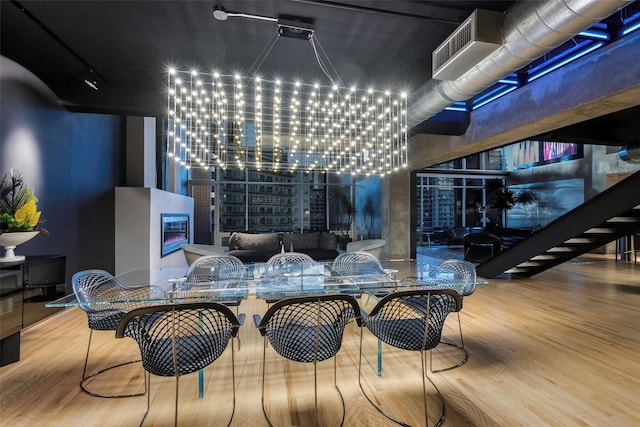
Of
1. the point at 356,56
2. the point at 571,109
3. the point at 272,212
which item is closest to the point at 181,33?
the point at 356,56

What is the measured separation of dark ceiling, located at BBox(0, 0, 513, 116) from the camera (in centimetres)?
266

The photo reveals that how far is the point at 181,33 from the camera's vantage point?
3037 millimetres

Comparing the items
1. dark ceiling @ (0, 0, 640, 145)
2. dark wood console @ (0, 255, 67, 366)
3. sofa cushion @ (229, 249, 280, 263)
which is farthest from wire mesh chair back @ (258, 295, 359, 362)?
sofa cushion @ (229, 249, 280, 263)

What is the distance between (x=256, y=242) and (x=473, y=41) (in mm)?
5255

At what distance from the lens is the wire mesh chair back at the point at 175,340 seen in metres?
1.55

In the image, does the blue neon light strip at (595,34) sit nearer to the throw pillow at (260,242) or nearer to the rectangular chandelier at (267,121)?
the rectangular chandelier at (267,121)

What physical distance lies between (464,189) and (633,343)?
32.2 ft

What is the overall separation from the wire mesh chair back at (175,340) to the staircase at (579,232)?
16.2 feet

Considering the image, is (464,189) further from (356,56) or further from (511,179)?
(356,56)

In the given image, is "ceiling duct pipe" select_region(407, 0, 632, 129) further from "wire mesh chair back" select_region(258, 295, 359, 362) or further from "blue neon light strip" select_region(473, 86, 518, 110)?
"wire mesh chair back" select_region(258, 295, 359, 362)

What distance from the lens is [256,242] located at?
6.47 meters

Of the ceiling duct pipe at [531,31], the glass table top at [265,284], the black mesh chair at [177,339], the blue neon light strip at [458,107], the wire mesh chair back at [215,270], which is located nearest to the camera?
the black mesh chair at [177,339]

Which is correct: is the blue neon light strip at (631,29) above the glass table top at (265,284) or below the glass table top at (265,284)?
above

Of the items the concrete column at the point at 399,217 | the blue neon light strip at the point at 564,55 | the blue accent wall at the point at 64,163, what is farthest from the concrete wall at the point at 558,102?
the blue accent wall at the point at 64,163
